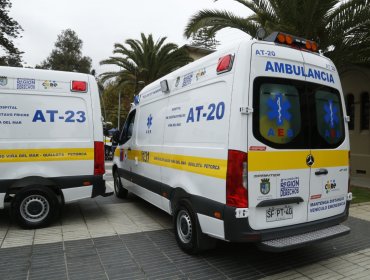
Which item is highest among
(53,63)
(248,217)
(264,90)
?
(53,63)

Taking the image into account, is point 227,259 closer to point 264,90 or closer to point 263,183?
point 263,183

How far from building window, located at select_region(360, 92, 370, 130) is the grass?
3.57m

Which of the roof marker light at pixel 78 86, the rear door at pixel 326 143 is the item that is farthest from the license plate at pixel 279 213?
the roof marker light at pixel 78 86

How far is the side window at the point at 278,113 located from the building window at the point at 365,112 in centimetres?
985

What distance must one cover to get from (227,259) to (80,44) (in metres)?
60.0

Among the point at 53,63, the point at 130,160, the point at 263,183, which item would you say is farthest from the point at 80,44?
the point at 263,183

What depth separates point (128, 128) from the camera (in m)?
7.47

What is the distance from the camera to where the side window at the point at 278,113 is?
3.81 m

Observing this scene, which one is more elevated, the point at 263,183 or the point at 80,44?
the point at 80,44

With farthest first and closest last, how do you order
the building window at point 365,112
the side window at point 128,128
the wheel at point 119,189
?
the building window at point 365,112, the wheel at point 119,189, the side window at point 128,128

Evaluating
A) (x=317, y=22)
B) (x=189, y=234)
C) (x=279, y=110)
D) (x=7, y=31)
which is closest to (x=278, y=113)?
(x=279, y=110)

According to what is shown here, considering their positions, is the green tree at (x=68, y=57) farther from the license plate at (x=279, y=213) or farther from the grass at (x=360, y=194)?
the license plate at (x=279, y=213)

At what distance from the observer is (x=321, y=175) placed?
4.25 metres

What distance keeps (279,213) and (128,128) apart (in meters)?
4.37
